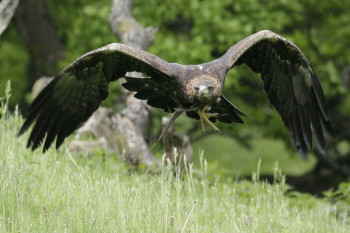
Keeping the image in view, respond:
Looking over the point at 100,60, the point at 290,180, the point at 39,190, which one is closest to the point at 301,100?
the point at 100,60

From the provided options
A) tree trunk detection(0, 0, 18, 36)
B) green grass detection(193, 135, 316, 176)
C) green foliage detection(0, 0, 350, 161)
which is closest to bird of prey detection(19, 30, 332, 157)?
tree trunk detection(0, 0, 18, 36)

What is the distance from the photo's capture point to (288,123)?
7.14 meters

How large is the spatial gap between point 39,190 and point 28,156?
4.67ft

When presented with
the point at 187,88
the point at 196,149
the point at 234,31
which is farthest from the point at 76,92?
the point at 196,149

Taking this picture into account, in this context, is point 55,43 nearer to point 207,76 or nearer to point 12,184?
point 207,76

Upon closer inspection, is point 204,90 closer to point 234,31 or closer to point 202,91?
point 202,91

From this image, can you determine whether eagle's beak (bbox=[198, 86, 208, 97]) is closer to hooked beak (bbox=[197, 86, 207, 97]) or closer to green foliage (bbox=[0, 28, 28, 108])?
hooked beak (bbox=[197, 86, 207, 97])

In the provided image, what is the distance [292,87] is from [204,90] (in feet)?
5.18

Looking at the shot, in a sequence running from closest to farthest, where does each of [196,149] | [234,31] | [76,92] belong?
[76,92]
[234,31]
[196,149]

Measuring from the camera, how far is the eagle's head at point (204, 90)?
19.5ft

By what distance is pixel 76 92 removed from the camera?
22.1 ft

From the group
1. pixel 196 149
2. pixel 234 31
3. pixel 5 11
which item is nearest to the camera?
pixel 5 11

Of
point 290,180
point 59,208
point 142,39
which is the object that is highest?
point 142,39

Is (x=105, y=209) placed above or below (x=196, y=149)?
above
